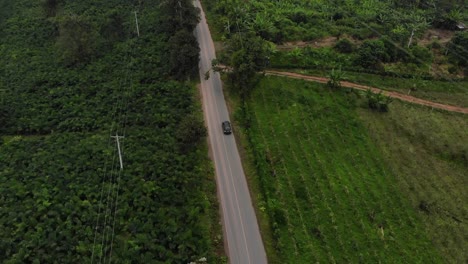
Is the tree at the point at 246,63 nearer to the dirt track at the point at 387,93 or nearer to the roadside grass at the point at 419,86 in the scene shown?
the dirt track at the point at 387,93

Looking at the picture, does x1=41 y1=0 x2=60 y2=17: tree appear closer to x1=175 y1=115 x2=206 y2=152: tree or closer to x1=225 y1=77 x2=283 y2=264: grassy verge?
x1=225 y1=77 x2=283 y2=264: grassy verge

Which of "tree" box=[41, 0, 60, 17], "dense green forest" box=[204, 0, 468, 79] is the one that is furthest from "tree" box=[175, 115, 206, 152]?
"tree" box=[41, 0, 60, 17]

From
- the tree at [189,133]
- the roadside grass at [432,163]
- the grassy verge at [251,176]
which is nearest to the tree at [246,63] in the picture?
the grassy verge at [251,176]

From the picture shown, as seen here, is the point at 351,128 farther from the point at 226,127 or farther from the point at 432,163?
the point at 226,127

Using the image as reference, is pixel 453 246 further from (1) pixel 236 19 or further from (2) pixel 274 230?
(1) pixel 236 19

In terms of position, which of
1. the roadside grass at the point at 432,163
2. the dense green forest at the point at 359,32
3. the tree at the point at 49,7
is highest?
the tree at the point at 49,7
